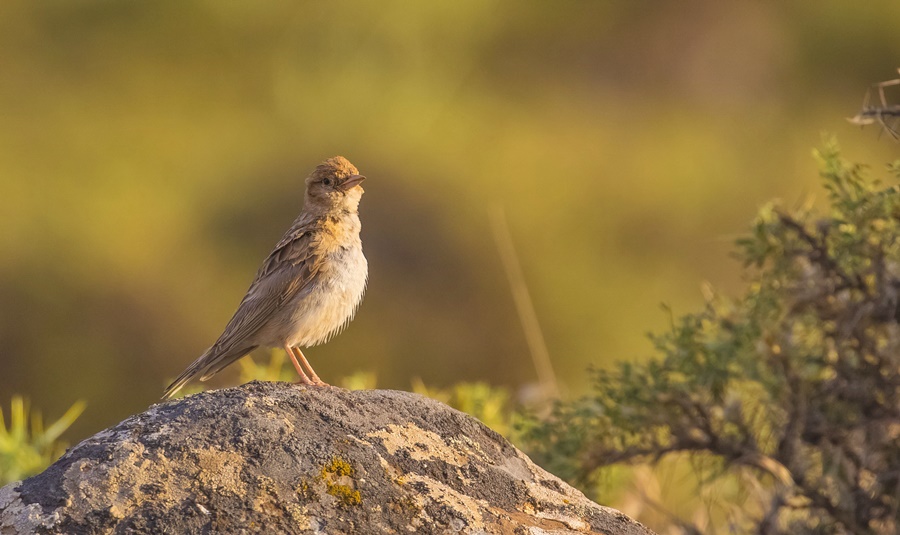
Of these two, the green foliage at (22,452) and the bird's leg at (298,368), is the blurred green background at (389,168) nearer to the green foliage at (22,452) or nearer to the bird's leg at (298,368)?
the green foliage at (22,452)

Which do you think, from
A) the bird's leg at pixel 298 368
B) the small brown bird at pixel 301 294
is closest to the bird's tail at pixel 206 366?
the small brown bird at pixel 301 294

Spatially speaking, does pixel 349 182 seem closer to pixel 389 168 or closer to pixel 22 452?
pixel 22 452

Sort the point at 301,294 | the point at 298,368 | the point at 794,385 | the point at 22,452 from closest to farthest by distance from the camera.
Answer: the point at 298,368 → the point at 301,294 → the point at 794,385 → the point at 22,452

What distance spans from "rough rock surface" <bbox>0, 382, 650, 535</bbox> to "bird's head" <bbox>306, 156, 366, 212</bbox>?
69.5 inches

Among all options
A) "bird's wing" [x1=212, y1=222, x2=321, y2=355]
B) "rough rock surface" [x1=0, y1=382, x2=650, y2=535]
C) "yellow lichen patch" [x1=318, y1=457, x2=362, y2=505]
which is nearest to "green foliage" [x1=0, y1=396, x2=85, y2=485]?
"bird's wing" [x1=212, y1=222, x2=321, y2=355]

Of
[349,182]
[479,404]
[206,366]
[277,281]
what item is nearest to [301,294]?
[277,281]

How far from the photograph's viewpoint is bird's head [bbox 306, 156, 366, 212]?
5594 millimetres

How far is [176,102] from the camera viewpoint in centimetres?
2084

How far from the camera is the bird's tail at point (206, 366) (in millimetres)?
4875

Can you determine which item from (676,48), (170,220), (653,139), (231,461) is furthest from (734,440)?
(676,48)

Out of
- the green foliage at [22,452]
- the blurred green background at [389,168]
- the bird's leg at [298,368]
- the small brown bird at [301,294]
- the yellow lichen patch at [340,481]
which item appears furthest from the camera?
the blurred green background at [389,168]

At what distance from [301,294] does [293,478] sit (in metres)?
1.83

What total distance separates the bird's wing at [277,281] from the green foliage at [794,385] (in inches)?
60.0

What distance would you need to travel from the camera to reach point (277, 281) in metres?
5.27
